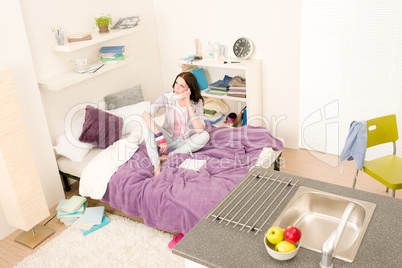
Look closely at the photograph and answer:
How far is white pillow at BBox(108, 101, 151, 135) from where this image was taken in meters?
3.81

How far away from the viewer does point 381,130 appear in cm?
295

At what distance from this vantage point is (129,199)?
294 cm

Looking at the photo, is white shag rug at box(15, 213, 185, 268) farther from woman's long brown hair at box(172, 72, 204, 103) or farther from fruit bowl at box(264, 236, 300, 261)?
fruit bowl at box(264, 236, 300, 261)

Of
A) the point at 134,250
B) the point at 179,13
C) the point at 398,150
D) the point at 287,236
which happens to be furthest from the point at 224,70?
the point at 287,236

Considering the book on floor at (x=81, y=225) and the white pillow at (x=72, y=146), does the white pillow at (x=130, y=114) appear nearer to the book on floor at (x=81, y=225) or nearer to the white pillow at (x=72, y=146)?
the white pillow at (x=72, y=146)

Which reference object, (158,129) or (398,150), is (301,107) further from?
(158,129)

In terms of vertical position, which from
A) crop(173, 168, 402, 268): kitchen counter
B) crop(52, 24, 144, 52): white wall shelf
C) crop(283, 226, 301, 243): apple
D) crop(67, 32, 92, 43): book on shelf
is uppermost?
crop(67, 32, 92, 43): book on shelf

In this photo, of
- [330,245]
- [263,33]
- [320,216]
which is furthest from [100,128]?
[330,245]

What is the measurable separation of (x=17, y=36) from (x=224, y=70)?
2221mm

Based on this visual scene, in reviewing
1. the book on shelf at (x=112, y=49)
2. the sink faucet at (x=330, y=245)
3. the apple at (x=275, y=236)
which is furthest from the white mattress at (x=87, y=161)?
the sink faucet at (x=330, y=245)

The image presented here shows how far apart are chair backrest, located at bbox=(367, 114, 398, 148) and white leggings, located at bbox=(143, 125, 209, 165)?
4.25ft

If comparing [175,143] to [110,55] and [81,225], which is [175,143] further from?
[110,55]

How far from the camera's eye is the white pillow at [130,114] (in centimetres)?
381

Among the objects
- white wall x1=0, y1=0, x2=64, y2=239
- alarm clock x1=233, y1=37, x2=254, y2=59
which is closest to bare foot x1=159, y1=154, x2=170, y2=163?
white wall x1=0, y1=0, x2=64, y2=239
